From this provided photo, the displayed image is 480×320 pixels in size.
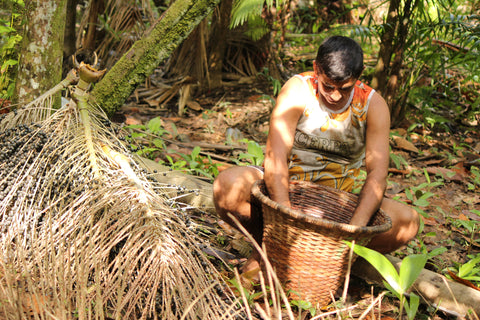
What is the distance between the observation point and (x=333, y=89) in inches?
80.2

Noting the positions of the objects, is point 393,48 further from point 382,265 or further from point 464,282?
point 382,265

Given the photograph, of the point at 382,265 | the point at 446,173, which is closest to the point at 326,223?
the point at 382,265

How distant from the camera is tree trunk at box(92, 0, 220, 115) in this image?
2596mm

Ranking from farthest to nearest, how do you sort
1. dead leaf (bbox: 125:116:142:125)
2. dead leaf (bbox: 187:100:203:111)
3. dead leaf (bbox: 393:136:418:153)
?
dead leaf (bbox: 187:100:203:111), dead leaf (bbox: 393:136:418:153), dead leaf (bbox: 125:116:142:125)

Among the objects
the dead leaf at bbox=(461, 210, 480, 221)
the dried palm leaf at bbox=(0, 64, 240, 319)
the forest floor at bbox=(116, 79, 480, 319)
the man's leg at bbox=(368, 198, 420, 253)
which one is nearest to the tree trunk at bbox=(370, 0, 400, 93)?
the forest floor at bbox=(116, 79, 480, 319)

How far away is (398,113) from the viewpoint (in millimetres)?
4469

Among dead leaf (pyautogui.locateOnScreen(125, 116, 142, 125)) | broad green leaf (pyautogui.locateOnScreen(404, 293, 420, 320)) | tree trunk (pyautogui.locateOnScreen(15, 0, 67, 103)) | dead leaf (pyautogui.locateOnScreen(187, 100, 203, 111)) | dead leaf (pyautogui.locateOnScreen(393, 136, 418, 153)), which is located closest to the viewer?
broad green leaf (pyautogui.locateOnScreen(404, 293, 420, 320))

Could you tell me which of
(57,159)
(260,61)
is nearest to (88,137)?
(57,159)

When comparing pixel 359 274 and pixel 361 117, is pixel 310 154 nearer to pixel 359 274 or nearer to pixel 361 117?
pixel 361 117

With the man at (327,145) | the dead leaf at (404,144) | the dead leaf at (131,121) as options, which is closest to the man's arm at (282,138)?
the man at (327,145)

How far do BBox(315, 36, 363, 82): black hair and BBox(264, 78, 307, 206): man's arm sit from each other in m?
0.20

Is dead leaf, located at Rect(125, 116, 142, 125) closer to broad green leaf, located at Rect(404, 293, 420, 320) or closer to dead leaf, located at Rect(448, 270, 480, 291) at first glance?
dead leaf, located at Rect(448, 270, 480, 291)

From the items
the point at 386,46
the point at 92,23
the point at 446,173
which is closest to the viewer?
the point at 446,173

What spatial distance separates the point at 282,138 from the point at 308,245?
0.55 meters
